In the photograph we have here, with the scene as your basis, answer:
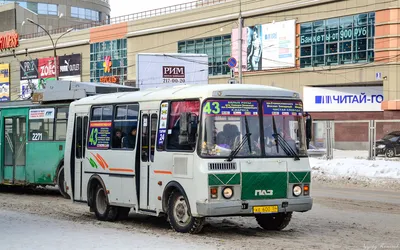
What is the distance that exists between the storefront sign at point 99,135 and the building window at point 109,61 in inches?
2335

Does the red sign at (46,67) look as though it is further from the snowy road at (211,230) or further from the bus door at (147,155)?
the bus door at (147,155)

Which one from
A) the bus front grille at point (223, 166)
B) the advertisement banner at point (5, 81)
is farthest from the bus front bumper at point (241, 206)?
the advertisement banner at point (5, 81)

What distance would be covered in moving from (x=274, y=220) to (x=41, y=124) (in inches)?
444

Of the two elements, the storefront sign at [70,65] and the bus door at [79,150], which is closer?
the bus door at [79,150]

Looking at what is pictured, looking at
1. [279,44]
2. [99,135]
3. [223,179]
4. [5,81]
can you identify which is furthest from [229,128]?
[5,81]

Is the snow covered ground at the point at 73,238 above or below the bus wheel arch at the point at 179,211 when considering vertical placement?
below

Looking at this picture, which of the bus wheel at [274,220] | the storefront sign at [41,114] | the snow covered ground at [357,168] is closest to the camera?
the bus wheel at [274,220]

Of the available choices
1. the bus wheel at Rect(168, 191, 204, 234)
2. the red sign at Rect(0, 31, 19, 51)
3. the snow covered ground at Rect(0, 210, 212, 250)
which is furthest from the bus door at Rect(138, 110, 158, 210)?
the red sign at Rect(0, 31, 19, 51)

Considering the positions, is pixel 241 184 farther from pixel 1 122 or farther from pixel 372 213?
pixel 1 122

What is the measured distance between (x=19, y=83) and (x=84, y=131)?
79.1 m

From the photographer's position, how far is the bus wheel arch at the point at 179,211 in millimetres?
12594

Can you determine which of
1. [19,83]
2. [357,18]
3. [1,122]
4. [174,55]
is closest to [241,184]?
[1,122]

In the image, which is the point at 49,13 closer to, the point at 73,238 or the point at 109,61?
the point at 109,61

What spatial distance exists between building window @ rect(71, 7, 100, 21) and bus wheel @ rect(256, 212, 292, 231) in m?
108
